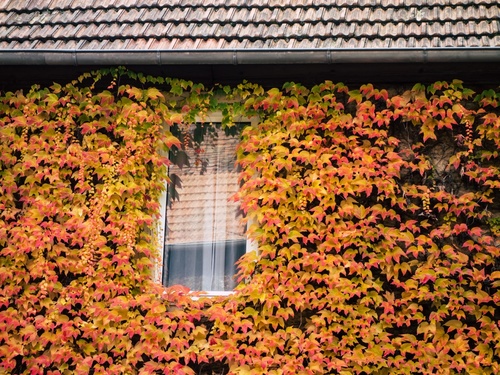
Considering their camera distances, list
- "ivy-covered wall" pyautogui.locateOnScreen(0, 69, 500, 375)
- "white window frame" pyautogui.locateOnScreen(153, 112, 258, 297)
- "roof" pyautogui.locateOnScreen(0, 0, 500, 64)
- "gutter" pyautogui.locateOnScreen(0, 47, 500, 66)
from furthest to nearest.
Result: 1. "white window frame" pyautogui.locateOnScreen(153, 112, 258, 297)
2. "roof" pyautogui.locateOnScreen(0, 0, 500, 64)
3. "gutter" pyautogui.locateOnScreen(0, 47, 500, 66)
4. "ivy-covered wall" pyautogui.locateOnScreen(0, 69, 500, 375)

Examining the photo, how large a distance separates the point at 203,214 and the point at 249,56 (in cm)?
151

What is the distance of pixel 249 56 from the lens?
663 centimetres

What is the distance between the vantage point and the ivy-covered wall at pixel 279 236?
6.34 meters

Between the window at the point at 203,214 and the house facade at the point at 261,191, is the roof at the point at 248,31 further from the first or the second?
the window at the point at 203,214

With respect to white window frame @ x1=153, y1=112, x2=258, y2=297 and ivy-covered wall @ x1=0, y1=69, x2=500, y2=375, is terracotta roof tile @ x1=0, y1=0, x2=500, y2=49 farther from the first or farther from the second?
white window frame @ x1=153, y1=112, x2=258, y2=297

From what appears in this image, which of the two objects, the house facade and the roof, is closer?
the house facade

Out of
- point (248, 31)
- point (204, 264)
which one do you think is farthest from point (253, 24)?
point (204, 264)

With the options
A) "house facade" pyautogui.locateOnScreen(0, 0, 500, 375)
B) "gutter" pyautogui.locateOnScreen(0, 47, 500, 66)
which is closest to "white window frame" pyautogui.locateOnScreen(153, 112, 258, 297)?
"house facade" pyautogui.locateOnScreen(0, 0, 500, 375)

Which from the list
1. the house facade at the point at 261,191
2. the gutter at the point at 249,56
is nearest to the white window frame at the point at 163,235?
the house facade at the point at 261,191

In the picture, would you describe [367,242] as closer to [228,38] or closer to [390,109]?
[390,109]

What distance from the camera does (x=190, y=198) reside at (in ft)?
23.0

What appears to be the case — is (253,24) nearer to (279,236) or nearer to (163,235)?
(279,236)

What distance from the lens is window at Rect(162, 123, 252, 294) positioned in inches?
269

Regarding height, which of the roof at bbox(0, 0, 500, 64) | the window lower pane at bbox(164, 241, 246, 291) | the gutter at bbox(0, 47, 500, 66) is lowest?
the window lower pane at bbox(164, 241, 246, 291)
